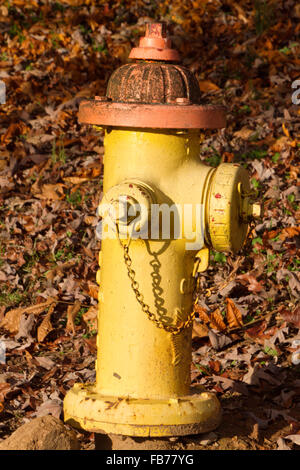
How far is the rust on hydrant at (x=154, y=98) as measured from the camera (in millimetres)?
3395

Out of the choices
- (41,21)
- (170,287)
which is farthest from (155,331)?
(41,21)

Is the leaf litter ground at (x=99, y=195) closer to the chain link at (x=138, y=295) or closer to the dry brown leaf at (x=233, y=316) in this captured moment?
the dry brown leaf at (x=233, y=316)

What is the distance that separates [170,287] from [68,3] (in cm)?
579

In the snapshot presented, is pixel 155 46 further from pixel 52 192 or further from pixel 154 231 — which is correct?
pixel 52 192

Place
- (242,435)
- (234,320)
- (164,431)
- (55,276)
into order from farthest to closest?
(55,276) < (234,320) < (242,435) < (164,431)

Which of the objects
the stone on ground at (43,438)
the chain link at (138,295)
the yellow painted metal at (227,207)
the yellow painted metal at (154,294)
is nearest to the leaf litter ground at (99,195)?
the yellow painted metal at (227,207)

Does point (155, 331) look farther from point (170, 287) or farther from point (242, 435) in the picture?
point (242, 435)

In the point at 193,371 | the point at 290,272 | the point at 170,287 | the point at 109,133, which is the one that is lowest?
the point at 193,371

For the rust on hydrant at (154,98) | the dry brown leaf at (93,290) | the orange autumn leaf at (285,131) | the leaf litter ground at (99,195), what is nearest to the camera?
the rust on hydrant at (154,98)

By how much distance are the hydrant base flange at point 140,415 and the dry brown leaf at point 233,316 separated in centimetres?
133

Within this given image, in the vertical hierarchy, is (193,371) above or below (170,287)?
below

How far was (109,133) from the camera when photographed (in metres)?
3.60

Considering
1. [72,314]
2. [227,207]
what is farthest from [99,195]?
[227,207]

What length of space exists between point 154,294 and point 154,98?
2.86 feet
